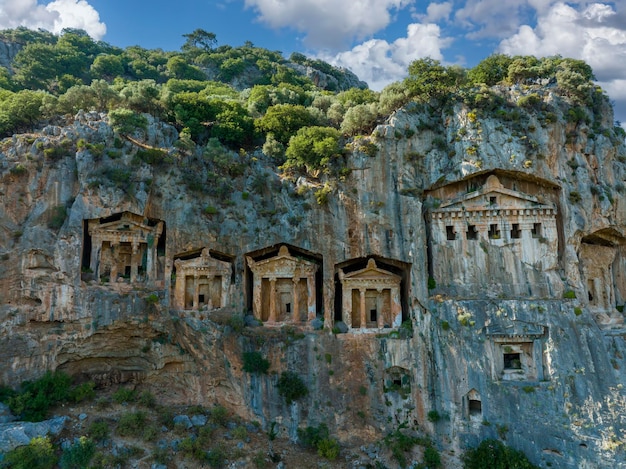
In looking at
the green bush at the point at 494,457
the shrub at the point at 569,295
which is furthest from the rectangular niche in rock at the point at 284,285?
the shrub at the point at 569,295

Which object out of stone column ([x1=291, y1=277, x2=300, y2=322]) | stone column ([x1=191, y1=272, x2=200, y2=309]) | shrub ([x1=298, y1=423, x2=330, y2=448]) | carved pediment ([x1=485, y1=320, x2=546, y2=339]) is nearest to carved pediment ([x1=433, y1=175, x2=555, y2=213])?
carved pediment ([x1=485, y1=320, x2=546, y2=339])

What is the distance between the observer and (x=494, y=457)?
20.5 metres

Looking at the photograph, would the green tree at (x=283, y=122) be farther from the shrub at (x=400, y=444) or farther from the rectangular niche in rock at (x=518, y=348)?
the shrub at (x=400, y=444)

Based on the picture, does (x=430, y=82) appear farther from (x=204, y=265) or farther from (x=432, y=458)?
(x=432, y=458)

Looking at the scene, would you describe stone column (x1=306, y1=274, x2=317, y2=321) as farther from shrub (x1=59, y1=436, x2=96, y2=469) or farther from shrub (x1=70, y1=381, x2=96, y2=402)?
shrub (x1=59, y1=436, x2=96, y2=469)

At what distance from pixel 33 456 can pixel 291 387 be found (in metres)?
11.5

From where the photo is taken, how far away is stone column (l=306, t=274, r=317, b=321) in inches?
981

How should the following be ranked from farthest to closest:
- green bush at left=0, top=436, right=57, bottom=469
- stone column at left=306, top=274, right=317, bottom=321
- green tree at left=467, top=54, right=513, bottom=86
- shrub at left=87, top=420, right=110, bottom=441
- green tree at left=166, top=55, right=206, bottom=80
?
green tree at left=166, top=55, right=206, bottom=80 → green tree at left=467, top=54, right=513, bottom=86 → stone column at left=306, top=274, right=317, bottom=321 → shrub at left=87, top=420, right=110, bottom=441 → green bush at left=0, top=436, right=57, bottom=469

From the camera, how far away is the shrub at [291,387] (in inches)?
905

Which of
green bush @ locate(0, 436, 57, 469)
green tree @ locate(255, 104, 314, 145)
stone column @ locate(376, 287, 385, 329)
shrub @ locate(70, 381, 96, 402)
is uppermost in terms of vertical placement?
green tree @ locate(255, 104, 314, 145)

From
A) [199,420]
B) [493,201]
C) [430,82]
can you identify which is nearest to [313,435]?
[199,420]

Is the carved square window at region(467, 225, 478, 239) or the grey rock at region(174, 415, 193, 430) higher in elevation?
the carved square window at region(467, 225, 478, 239)

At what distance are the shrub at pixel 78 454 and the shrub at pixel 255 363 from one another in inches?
304

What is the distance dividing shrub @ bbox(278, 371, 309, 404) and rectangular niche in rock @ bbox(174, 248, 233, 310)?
5168 millimetres
